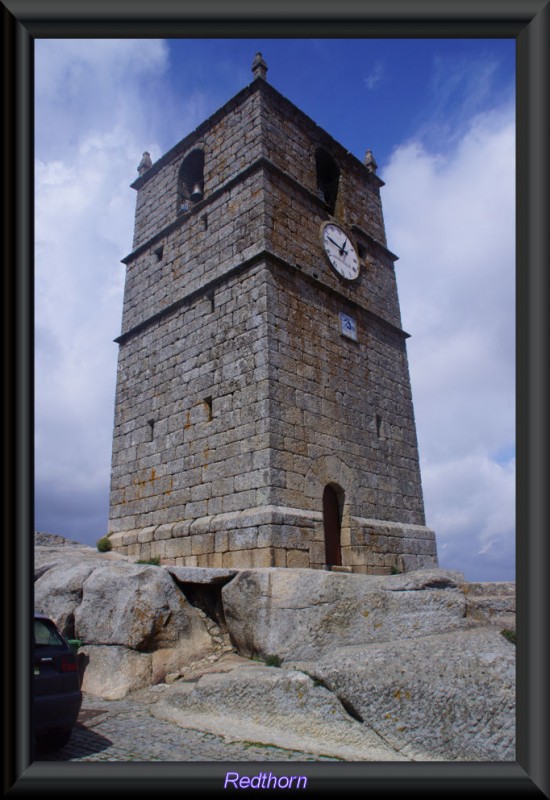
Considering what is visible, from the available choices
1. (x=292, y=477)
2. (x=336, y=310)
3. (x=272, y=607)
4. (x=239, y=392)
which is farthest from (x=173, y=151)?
(x=272, y=607)

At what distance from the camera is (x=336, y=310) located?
10383mm

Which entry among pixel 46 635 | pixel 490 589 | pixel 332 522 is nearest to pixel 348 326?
pixel 332 522

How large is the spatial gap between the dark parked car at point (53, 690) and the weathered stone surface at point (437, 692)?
2017 mm

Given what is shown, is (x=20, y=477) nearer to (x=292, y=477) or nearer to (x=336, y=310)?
(x=292, y=477)

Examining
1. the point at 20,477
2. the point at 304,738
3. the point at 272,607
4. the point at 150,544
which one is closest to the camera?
the point at 20,477

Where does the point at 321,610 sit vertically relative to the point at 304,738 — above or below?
above

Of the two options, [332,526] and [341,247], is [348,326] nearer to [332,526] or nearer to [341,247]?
[341,247]

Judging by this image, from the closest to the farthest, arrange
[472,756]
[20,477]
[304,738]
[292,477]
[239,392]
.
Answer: [20,477]
[472,756]
[304,738]
[292,477]
[239,392]

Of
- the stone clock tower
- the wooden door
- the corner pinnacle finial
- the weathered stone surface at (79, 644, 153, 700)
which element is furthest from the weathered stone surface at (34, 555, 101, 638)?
the corner pinnacle finial

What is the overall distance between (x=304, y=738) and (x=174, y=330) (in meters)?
7.62

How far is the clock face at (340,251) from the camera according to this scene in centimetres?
1082

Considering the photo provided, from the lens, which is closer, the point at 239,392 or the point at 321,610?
the point at 321,610
